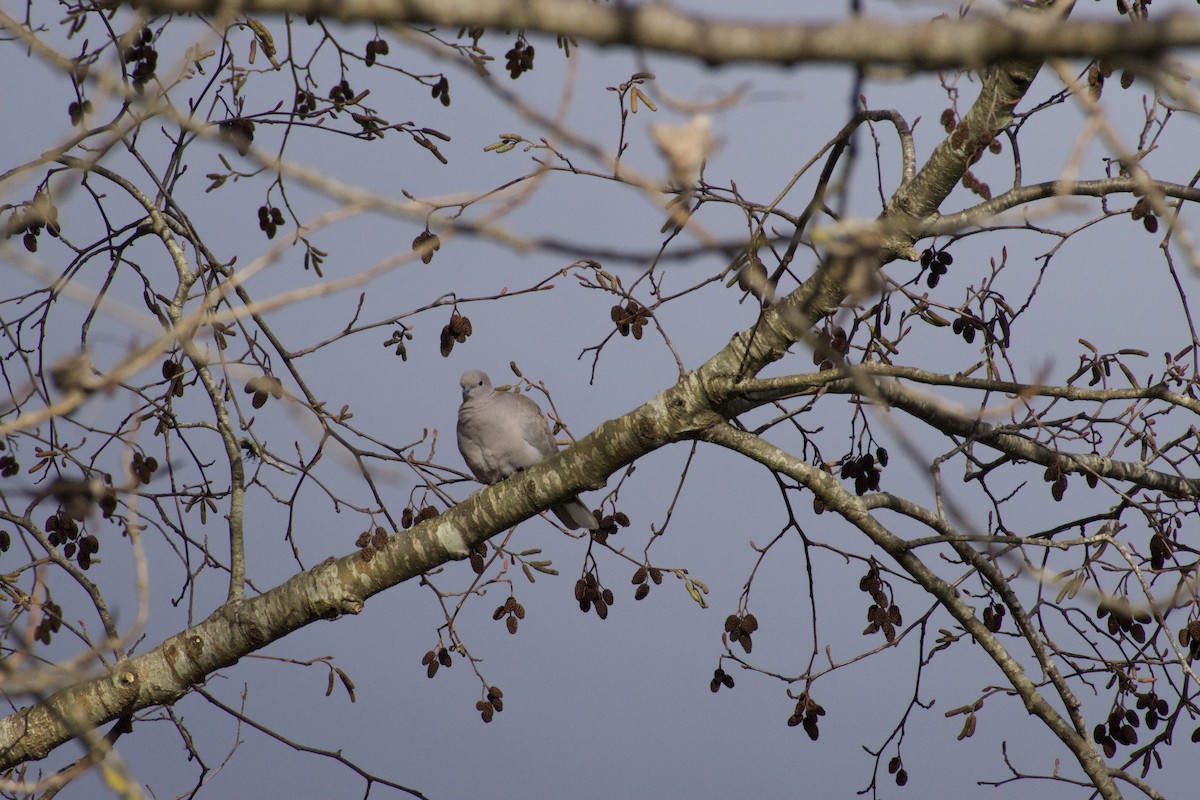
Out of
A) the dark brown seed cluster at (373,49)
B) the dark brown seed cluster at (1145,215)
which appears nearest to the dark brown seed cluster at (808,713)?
the dark brown seed cluster at (1145,215)

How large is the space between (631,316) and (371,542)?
1047 millimetres

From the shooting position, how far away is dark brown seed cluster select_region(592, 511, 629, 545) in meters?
3.14

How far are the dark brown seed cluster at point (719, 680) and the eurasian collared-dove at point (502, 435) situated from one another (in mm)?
932

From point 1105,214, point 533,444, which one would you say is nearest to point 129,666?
point 533,444

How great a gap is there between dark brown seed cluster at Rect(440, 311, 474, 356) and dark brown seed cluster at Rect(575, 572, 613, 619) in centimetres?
80

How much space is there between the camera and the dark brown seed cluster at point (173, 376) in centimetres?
311

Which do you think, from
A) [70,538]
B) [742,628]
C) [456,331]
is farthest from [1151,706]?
[70,538]

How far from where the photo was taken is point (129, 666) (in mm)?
3203

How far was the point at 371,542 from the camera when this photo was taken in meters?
3.11

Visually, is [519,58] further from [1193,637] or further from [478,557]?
[1193,637]

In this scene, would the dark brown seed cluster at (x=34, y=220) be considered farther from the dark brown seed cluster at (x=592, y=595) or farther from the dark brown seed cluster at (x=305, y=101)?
the dark brown seed cluster at (x=592, y=595)

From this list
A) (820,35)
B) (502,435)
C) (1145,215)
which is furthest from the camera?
(502,435)

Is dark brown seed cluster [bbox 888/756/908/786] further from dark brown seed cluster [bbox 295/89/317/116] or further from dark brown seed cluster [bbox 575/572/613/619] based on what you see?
dark brown seed cluster [bbox 295/89/317/116]

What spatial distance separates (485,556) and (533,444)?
854mm
